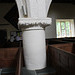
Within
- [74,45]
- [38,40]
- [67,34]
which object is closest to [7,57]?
[38,40]

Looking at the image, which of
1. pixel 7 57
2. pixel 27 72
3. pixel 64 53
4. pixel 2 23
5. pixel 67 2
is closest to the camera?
pixel 64 53

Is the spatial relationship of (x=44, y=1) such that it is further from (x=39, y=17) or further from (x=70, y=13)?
(x=70, y=13)

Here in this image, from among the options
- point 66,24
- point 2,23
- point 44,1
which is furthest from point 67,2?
point 44,1

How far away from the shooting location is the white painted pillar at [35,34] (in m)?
1.95

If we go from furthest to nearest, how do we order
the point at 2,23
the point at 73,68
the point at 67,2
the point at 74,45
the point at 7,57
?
the point at 67,2 < the point at 2,23 < the point at 74,45 < the point at 7,57 < the point at 73,68

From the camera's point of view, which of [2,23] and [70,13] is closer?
[2,23]

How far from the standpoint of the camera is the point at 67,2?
761 centimetres

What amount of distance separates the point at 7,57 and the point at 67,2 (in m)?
6.42

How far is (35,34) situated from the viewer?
6.45 ft

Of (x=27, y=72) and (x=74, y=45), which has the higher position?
(x=74, y=45)

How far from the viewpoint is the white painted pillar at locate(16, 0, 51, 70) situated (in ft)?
6.39

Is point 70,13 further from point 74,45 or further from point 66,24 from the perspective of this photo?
point 74,45

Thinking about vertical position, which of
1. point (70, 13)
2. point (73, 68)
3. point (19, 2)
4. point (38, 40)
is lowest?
point (73, 68)

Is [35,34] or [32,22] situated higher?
[32,22]
